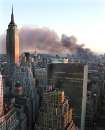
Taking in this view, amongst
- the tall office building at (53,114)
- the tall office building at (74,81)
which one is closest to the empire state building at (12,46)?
the tall office building at (53,114)

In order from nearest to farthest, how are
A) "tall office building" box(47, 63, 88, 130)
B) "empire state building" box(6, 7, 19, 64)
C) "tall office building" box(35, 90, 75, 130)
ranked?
"tall office building" box(35, 90, 75, 130) < "empire state building" box(6, 7, 19, 64) < "tall office building" box(47, 63, 88, 130)

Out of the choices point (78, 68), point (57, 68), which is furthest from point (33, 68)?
point (78, 68)

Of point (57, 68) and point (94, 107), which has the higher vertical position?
point (57, 68)

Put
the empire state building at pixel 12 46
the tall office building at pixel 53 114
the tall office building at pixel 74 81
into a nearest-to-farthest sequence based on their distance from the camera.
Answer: the tall office building at pixel 53 114 < the empire state building at pixel 12 46 < the tall office building at pixel 74 81

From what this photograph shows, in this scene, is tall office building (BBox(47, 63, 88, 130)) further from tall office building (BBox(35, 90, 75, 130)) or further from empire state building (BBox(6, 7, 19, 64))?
empire state building (BBox(6, 7, 19, 64))

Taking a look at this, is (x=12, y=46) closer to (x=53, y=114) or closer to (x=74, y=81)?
(x=53, y=114)

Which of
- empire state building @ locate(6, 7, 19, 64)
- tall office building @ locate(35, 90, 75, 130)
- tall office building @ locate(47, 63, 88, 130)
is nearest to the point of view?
tall office building @ locate(35, 90, 75, 130)

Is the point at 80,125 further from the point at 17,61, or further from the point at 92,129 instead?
the point at 17,61

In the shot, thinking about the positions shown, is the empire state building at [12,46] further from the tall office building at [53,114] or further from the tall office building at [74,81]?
the tall office building at [74,81]

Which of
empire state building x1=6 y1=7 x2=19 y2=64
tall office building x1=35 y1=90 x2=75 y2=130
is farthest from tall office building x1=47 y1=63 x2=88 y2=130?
empire state building x1=6 y1=7 x2=19 y2=64

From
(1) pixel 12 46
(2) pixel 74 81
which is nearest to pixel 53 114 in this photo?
(1) pixel 12 46

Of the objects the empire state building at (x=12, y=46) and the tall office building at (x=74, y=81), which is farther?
the tall office building at (x=74, y=81)
